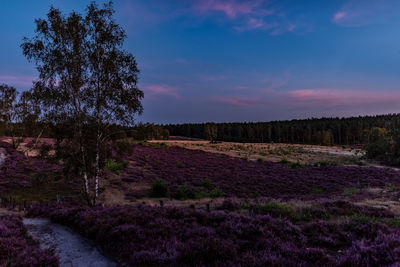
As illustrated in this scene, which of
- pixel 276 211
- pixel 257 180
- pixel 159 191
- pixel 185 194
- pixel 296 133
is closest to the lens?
pixel 276 211

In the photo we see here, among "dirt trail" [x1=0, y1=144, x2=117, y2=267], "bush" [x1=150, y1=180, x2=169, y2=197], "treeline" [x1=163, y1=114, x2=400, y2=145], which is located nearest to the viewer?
"dirt trail" [x1=0, y1=144, x2=117, y2=267]

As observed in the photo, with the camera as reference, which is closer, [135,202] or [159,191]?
[135,202]

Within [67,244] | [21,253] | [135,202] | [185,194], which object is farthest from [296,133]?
[21,253]

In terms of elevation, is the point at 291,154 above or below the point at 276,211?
below

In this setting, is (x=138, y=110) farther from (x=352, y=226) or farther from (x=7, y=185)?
(x=7, y=185)

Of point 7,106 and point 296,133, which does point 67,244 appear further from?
point 296,133

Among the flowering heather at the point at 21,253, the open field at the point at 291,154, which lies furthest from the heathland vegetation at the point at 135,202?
the open field at the point at 291,154

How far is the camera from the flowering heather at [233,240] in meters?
5.71

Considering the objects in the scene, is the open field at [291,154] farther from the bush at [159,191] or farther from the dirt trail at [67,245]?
the dirt trail at [67,245]

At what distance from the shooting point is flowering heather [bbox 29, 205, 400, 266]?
5.71 meters

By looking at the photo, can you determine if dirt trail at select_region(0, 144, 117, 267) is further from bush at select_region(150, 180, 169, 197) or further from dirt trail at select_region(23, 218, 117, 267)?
bush at select_region(150, 180, 169, 197)

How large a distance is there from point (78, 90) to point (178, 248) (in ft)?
43.2

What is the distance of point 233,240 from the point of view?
23.9 ft

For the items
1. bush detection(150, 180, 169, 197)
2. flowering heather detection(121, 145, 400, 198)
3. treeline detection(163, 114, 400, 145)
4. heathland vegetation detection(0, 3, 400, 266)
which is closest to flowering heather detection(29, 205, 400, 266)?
heathland vegetation detection(0, 3, 400, 266)
